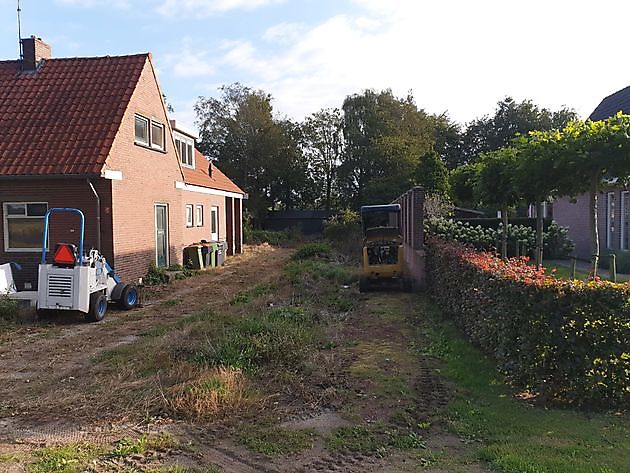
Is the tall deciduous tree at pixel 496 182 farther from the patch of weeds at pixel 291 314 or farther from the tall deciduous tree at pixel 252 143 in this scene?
the tall deciduous tree at pixel 252 143

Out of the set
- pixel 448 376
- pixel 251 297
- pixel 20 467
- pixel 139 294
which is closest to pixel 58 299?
pixel 139 294

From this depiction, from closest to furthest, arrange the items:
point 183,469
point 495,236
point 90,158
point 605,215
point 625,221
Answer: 1. point 183,469
2. point 90,158
3. point 625,221
4. point 495,236
5. point 605,215

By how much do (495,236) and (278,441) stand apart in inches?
622

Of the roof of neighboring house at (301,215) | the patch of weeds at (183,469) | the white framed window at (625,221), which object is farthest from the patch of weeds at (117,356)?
the roof of neighboring house at (301,215)

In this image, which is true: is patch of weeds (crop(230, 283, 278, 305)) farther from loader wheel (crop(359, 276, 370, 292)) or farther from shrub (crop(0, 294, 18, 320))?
shrub (crop(0, 294, 18, 320))

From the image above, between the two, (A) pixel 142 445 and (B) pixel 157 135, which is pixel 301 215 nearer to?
(B) pixel 157 135

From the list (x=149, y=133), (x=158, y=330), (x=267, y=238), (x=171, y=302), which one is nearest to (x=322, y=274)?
(x=171, y=302)

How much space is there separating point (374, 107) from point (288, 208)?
Answer: 1259 cm

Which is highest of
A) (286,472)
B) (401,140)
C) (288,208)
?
(401,140)

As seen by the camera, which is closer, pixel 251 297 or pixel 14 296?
pixel 14 296

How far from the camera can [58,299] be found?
10.4m

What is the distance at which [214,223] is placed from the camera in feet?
85.5

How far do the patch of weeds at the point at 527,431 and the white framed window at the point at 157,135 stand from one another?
43.0ft

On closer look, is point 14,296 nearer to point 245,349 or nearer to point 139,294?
point 139,294
